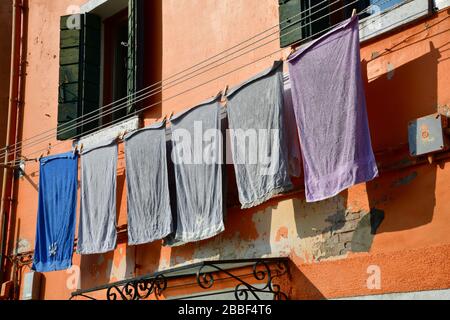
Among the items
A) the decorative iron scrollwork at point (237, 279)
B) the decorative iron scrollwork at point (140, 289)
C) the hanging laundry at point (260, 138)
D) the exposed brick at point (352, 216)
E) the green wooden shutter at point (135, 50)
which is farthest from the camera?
the green wooden shutter at point (135, 50)

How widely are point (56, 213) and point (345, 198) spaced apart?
12.7 feet

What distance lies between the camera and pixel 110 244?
27.3ft

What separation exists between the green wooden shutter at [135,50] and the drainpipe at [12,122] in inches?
98.5

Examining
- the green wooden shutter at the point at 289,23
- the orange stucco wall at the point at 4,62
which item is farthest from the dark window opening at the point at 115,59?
the green wooden shutter at the point at 289,23

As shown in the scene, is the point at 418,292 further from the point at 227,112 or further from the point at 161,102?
the point at 161,102

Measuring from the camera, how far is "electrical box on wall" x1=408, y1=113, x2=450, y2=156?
5879 mm

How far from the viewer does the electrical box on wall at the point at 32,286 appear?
382 inches

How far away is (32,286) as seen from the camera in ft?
31.9

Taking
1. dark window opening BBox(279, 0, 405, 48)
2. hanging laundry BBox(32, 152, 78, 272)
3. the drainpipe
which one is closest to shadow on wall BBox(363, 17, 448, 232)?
dark window opening BBox(279, 0, 405, 48)

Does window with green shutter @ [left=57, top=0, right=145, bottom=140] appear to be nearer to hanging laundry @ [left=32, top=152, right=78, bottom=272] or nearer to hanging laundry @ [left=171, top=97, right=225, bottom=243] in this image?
hanging laundry @ [left=32, top=152, right=78, bottom=272]

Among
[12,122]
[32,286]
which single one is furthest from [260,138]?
[12,122]

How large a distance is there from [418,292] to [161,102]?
3.96m

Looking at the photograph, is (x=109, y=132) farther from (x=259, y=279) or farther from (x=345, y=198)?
(x=345, y=198)

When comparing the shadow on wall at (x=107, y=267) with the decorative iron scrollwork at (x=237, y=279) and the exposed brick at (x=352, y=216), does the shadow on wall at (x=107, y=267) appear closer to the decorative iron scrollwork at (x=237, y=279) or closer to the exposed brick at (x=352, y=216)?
the decorative iron scrollwork at (x=237, y=279)
